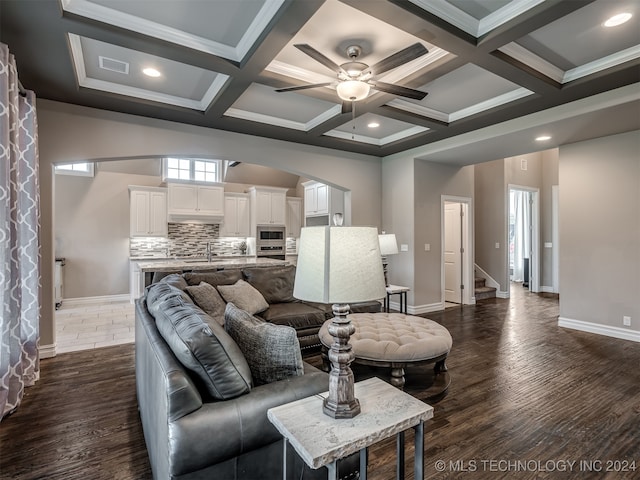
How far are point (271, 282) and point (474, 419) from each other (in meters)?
2.59

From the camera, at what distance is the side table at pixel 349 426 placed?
44.7 inches

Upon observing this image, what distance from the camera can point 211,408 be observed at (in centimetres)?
134

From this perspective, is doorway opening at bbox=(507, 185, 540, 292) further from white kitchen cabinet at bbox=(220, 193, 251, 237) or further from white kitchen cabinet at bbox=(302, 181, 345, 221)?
white kitchen cabinet at bbox=(220, 193, 251, 237)

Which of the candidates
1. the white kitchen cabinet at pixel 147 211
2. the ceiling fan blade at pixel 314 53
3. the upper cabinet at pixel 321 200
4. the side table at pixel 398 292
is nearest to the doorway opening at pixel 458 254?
the side table at pixel 398 292

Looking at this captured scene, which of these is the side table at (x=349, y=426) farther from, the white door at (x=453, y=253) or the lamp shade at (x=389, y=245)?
the white door at (x=453, y=253)

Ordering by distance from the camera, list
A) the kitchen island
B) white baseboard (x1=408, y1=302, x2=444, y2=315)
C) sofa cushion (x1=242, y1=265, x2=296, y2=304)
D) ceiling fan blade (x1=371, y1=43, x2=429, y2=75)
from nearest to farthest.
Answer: ceiling fan blade (x1=371, y1=43, x2=429, y2=75) → sofa cushion (x1=242, y1=265, x2=296, y2=304) → the kitchen island → white baseboard (x1=408, y1=302, x2=444, y2=315)

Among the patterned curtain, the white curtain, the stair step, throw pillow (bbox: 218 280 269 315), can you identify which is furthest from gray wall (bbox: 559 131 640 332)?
the patterned curtain

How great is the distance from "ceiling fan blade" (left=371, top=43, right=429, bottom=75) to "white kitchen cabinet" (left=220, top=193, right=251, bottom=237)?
6133 millimetres

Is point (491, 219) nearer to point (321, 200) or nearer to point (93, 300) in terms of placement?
point (321, 200)

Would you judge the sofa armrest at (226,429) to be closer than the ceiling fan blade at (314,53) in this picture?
Yes

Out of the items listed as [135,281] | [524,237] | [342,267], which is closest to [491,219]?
[524,237]

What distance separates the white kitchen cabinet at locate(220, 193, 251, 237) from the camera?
8242 mm

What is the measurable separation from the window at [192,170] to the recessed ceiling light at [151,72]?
14.3ft

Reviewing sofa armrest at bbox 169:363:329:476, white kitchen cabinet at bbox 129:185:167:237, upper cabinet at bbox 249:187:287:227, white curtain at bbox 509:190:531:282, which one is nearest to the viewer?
sofa armrest at bbox 169:363:329:476
